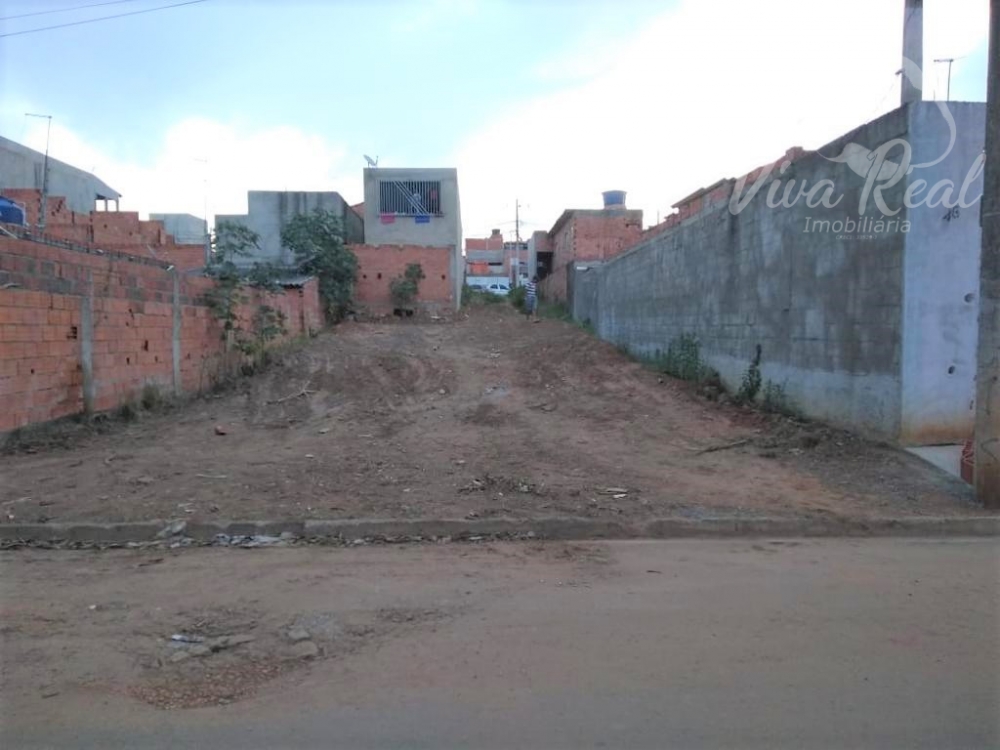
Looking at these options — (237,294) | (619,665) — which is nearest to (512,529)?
(619,665)

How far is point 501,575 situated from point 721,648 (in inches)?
60.2

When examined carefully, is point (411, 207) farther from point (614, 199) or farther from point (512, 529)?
point (512, 529)

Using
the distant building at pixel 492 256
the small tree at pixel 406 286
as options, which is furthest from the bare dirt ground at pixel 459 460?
the distant building at pixel 492 256

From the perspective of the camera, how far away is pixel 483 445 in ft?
28.3

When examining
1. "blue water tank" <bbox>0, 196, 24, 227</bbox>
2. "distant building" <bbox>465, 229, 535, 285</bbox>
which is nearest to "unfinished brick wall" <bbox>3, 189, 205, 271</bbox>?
"blue water tank" <bbox>0, 196, 24, 227</bbox>

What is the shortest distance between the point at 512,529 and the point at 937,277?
18.5 ft

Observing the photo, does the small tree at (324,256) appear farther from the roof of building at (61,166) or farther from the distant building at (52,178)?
the roof of building at (61,166)

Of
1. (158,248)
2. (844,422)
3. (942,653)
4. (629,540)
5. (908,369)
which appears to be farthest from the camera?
(158,248)

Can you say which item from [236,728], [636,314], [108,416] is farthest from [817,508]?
[636,314]

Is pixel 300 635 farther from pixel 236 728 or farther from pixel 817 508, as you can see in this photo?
pixel 817 508

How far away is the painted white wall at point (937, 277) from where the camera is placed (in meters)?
7.43

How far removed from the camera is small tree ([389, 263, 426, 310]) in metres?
25.3

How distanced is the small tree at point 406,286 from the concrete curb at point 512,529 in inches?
804

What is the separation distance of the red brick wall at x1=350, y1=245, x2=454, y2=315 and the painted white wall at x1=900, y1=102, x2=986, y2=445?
19.9 metres
